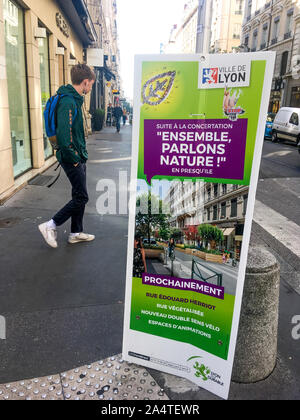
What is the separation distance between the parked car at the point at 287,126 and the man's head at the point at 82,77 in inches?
639

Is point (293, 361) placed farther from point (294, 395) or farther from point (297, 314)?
point (297, 314)

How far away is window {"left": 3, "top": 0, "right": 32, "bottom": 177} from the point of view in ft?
23.9

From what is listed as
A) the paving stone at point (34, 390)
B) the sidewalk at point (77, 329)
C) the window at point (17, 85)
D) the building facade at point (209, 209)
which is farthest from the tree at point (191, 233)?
the window at point (17, 85)

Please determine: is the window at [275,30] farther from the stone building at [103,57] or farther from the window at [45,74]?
the window at [45,74]

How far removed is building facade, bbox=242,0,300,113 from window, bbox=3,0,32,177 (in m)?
29.6

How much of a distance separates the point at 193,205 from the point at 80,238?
2.89 m

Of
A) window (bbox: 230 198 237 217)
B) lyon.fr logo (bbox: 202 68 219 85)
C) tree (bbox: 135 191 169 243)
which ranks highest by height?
lyon.fr logo (bbox: 202 68 219 85)

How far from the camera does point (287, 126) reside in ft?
61.9

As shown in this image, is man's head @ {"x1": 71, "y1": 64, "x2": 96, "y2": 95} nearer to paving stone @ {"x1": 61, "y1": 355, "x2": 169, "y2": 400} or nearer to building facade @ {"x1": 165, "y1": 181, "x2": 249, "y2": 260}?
building facade @ {"x1": 165, "y1": 181, "x2": 249, "y2": 260}

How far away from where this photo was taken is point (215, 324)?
2.15m

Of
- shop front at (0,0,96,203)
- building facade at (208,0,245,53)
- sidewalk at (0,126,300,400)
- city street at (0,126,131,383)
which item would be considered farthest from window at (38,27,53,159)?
building facade at (208,0,245,53)

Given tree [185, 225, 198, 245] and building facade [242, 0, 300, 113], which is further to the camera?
building facade [242, 0, 300, 113]

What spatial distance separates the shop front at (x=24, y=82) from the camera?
6555mm

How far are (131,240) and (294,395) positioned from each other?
1.46m
